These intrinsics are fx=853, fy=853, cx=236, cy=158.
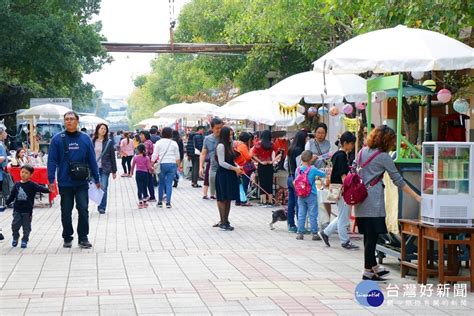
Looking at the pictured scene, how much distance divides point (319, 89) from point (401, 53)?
16.7ft

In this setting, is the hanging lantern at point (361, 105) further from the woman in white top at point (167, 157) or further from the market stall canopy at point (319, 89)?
the woman in white top at point (167, 157)

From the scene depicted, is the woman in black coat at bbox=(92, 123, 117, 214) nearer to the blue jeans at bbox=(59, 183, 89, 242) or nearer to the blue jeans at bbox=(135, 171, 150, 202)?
the blue jeans at bbox=(135, 171, 150, 202)

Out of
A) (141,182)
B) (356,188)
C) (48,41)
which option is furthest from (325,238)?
(48,41)

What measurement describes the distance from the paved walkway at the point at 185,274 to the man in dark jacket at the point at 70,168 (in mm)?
362

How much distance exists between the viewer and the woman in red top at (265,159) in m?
18.2

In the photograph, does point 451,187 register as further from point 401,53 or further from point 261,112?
point 261,112

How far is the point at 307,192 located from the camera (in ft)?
40.2

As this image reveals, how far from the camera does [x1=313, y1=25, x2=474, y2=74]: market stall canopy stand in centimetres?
978

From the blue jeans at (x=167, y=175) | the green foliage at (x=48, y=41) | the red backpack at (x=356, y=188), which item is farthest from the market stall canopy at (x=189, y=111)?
the red backpack at (x=356, y=188)

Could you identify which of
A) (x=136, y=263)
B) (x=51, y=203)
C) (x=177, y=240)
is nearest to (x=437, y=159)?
(x=136, y=263)

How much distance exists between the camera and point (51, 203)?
1873 cm

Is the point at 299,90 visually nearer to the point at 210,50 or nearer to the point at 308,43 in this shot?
the point at 308,43

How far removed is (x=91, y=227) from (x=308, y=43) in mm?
10418

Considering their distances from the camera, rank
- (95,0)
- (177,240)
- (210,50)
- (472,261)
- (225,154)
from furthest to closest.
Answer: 1. (95,0)
2. (210,50)
3. (225,154)
4. (177,240)
5. (472,261)
